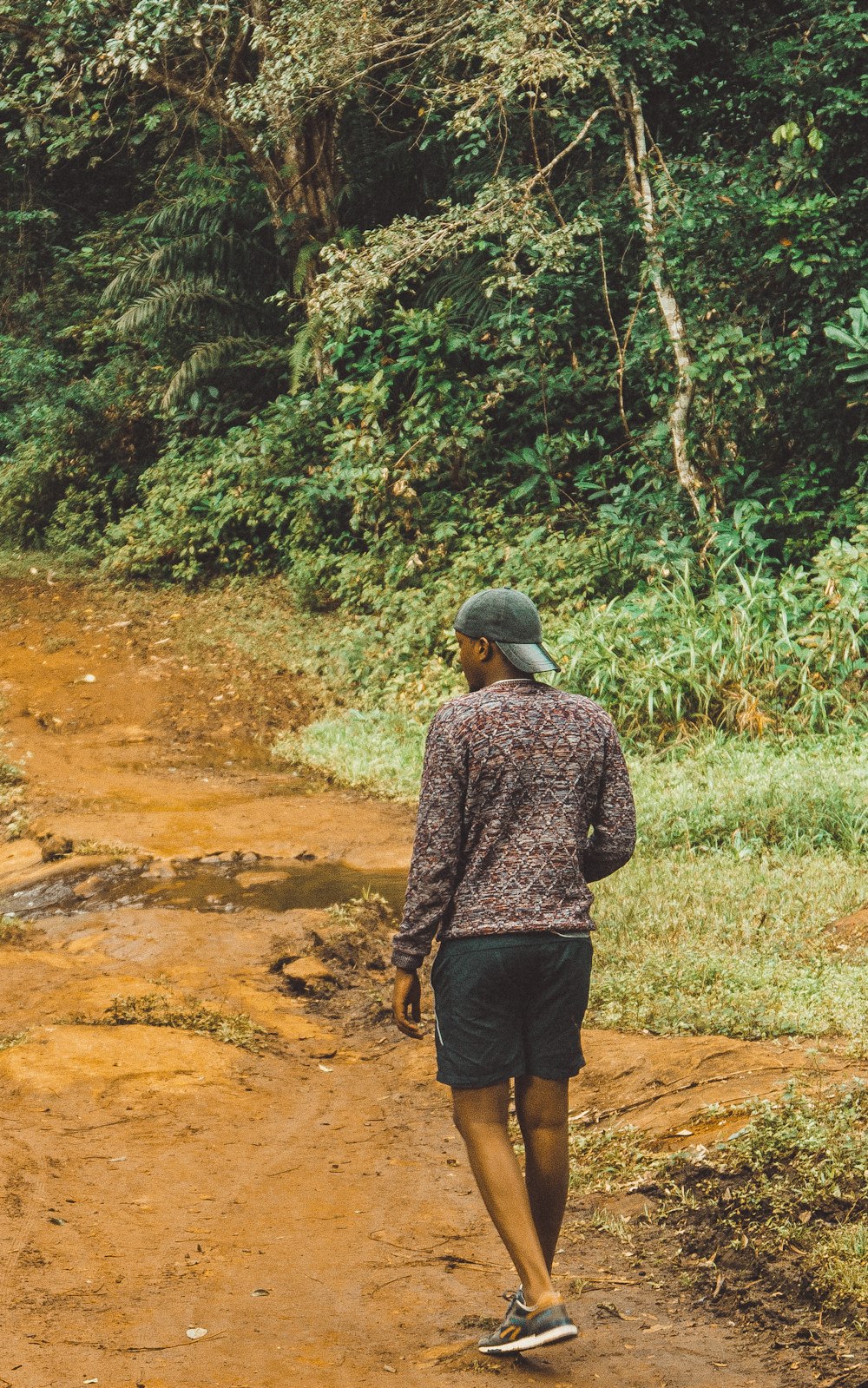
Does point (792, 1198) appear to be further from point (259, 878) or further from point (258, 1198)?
point (259, 878)

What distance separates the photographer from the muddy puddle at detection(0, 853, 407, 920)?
6812 millimetres

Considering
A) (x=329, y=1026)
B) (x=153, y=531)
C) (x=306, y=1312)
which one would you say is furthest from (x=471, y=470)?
(x=306, y=1312)

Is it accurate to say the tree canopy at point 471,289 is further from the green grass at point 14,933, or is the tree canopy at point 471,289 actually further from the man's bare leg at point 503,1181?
the man's bare leg at point 503,1181

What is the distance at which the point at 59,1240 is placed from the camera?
355cm

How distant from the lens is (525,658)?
293 centimetres

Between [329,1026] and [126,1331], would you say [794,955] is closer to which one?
[329,1026]

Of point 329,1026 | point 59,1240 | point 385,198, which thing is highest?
point 385,198

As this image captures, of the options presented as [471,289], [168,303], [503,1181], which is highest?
[168,303]

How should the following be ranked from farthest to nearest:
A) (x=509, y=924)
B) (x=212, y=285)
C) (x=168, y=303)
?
(x=212, y=285), (x=168, y=303), (x=509, y=924)

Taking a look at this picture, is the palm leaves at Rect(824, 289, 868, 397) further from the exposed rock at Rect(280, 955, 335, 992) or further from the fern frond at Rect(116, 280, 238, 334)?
the fern frond at Rect(116, 280, 238, 334)

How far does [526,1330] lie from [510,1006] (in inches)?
26.6

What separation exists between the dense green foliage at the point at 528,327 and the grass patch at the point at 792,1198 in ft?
18.2

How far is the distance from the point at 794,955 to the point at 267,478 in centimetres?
1033

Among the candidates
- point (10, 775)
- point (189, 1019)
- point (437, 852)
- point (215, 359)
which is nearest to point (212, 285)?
point (215, 359)
